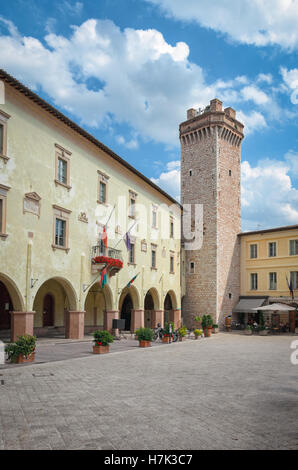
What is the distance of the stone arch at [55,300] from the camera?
77.8 ft

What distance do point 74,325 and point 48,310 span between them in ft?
14.4

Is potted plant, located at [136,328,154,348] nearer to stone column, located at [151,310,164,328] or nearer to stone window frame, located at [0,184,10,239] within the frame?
stone window frame, located at [0,184,10,239]

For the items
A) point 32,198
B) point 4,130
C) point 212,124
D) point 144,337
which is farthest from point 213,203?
point 4,130

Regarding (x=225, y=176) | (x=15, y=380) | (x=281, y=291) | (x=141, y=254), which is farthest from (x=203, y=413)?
(x=225, y=176)

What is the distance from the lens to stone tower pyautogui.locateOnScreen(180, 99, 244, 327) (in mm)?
39094

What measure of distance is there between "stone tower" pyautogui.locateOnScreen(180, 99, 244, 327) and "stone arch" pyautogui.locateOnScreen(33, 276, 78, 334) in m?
15.6

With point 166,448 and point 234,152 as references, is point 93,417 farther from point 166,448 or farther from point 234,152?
point 234,152

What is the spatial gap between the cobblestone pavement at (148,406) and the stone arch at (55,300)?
846 cm

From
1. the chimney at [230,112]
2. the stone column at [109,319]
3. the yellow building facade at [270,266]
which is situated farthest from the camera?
the chimney at [230,112]

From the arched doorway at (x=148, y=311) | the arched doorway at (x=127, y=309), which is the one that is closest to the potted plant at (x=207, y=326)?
the arched doorway at (x=148, y=311)

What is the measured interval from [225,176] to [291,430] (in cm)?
3525

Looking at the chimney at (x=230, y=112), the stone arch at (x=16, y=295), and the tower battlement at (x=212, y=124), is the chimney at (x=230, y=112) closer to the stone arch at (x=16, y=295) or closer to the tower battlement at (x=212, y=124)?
the tower battlement at (x=212, y=124)

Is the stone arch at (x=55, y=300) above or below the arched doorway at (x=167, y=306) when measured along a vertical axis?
above
